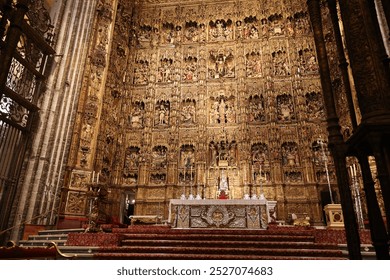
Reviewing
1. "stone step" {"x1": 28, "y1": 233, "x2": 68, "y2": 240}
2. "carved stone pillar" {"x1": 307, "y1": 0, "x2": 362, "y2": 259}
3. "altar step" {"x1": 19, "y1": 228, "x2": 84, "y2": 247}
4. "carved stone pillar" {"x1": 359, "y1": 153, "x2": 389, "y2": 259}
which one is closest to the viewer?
"carved stone pillar" {"x1": 359, "y1": 153, "x2": 389, "y2": 259}

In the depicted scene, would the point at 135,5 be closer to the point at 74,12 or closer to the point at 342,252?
the point at 74,12

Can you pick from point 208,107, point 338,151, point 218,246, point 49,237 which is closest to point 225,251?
point 218,246

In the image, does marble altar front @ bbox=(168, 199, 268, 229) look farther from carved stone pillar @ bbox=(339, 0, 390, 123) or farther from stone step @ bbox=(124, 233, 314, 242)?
carved stone pillar @ bbox=(339, 0, 390, 123)

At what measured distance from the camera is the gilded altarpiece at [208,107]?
13.2 metres

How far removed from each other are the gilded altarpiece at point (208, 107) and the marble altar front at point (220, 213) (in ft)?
15.9

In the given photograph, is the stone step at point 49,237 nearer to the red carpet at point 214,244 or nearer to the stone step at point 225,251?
the red carpet at point 214,244

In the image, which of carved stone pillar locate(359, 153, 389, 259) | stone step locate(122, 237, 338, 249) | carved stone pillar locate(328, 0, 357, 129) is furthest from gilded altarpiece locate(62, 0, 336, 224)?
carved stone pillar locate(359, 153, 389, 259)

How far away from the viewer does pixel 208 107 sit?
50.2ft

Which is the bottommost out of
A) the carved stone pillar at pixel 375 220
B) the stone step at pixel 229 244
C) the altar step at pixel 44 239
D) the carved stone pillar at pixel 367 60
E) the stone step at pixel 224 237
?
the altar step at pixel 44 239

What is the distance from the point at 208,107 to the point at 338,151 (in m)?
12.5

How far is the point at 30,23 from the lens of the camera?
29.0 ft

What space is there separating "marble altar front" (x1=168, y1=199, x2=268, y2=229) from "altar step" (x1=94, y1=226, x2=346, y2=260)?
46.0 inches

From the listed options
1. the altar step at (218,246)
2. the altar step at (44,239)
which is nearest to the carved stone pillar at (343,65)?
the altar step at (218,246)

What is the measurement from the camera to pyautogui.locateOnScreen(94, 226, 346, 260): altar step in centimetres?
508
